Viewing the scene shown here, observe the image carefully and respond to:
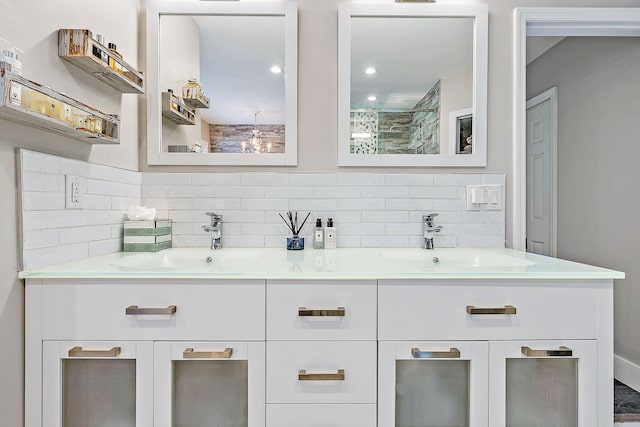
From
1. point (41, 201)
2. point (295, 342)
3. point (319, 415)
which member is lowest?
point (319, 415)

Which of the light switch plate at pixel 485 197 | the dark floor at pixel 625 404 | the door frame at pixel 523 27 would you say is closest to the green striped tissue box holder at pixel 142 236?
the light switch plate at pixel 485 197

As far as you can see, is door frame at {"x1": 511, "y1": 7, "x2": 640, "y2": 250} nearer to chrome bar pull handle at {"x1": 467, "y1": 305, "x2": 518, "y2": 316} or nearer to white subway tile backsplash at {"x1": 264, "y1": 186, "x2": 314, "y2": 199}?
chrome bar pull handle at {"x1": 467, "y1": 305, "x2": 518, "y2": 316}

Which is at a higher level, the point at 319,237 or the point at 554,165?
the point at 554,165

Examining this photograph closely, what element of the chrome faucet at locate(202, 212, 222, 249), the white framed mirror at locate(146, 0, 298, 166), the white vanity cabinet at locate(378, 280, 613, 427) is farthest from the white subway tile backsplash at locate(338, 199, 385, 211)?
the white vanity cabinet at locate(378, 280, 613, 427)

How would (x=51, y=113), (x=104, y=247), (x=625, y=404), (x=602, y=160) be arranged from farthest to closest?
(x=602, y=160) → (x=625, y=404) → (x=104, y=247) → (x=51, y=113)

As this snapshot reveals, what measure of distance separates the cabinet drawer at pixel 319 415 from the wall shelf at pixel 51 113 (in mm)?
1116

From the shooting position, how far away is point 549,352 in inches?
45.0

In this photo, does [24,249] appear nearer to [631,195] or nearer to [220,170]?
[220,170]

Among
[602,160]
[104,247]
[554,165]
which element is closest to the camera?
[104,247]

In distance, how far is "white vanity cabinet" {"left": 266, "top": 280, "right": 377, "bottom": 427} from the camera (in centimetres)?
113

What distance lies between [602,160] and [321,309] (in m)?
2.38

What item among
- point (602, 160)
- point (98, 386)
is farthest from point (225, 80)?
point (602, 160)

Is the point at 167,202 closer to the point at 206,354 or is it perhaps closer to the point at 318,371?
the point at 206,354

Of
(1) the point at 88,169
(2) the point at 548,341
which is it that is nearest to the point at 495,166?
(2) the point at 548,341
